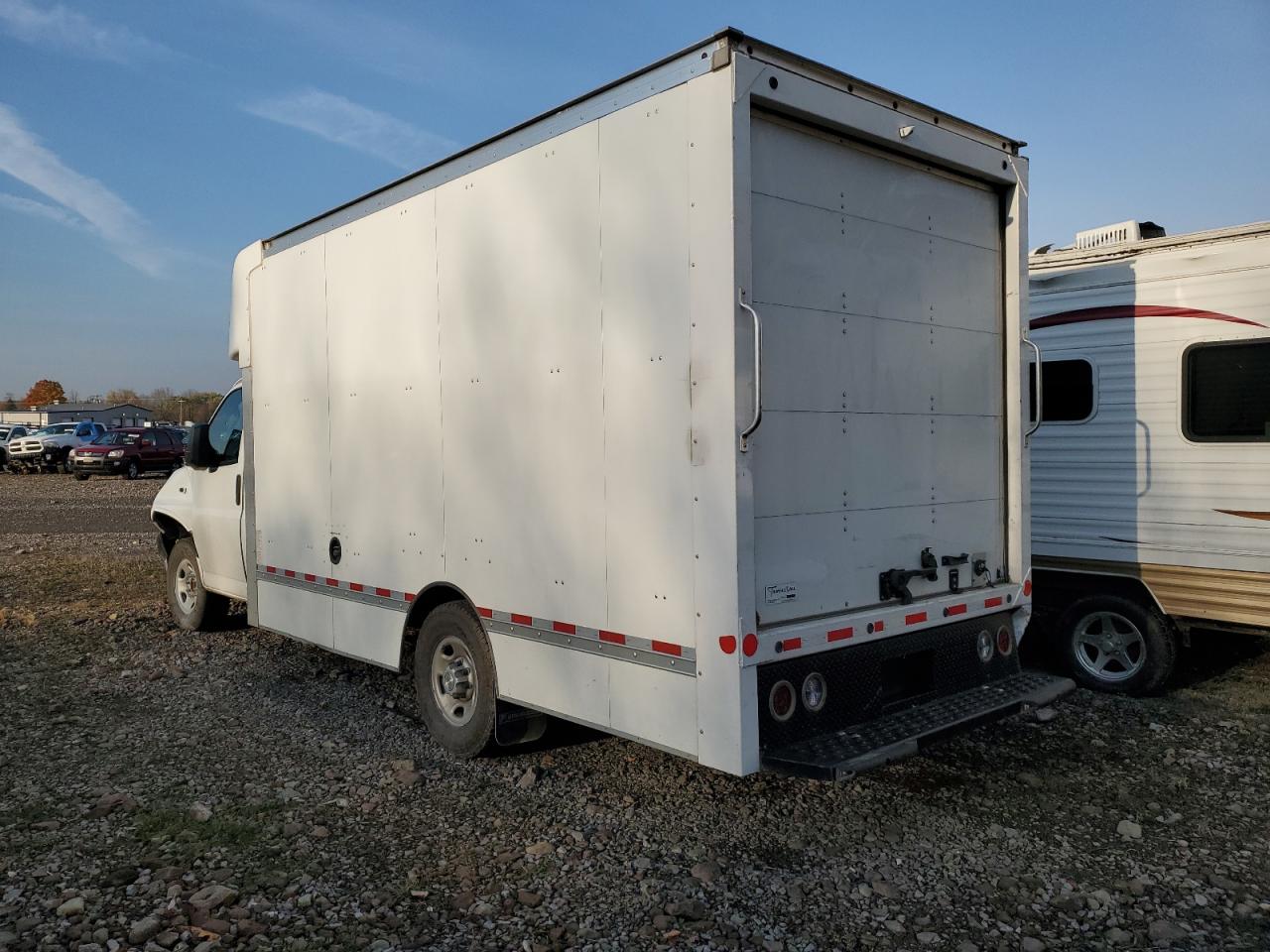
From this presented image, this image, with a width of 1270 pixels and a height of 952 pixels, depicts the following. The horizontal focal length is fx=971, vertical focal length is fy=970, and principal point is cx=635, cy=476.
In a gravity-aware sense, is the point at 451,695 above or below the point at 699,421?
below

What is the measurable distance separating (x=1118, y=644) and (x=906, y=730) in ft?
10.6

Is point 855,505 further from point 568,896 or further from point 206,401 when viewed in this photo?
point 206,401

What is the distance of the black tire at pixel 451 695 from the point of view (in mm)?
5043

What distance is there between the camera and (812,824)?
4457mm

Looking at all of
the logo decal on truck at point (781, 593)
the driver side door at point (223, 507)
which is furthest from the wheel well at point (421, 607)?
the driver side door at point (223, 507)

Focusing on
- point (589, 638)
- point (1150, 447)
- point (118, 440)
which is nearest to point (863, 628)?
point (589, 638)

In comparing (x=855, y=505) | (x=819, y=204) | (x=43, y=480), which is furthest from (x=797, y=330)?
(x=43, y=480)

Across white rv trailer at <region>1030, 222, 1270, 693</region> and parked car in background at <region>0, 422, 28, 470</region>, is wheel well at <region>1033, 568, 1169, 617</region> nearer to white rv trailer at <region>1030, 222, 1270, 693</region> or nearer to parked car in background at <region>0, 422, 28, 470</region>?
white rv trailer at <region>1030, 222, 1270, 693</region>

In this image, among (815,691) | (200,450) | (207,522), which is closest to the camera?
(815,691)

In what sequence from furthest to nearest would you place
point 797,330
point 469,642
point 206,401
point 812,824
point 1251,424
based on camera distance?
point 206,401
point 1251,424
point 469,642
point 812,824
point 797,330

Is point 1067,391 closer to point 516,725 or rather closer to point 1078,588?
point 1078,588

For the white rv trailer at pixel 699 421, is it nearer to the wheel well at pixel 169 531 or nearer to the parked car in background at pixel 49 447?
the wheel well at pixel 169 531

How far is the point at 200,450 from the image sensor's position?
26.1 feet

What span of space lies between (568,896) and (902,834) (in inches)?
61.7
